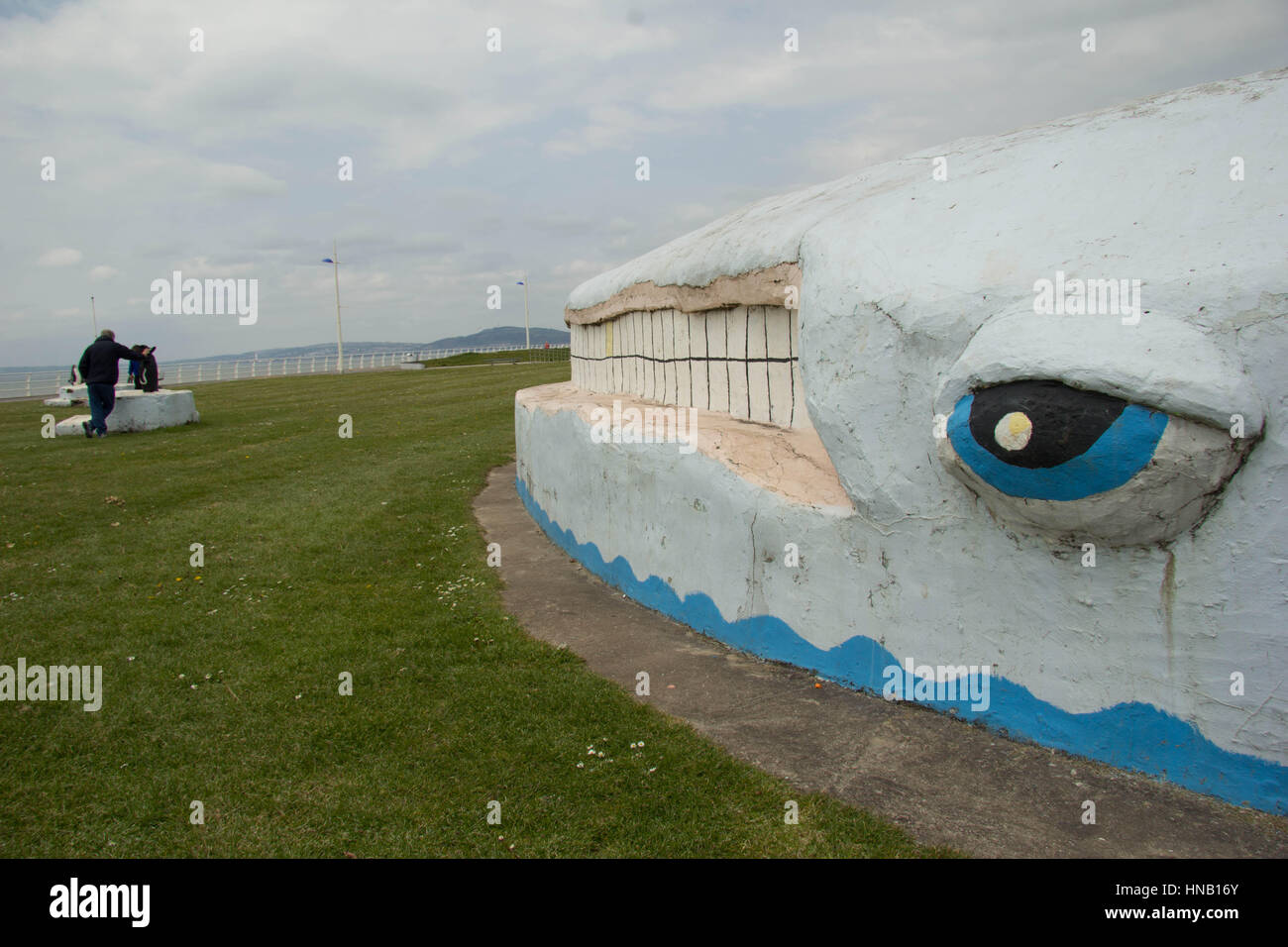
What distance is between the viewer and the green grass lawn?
3.19 metres

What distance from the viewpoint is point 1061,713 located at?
11.3ft

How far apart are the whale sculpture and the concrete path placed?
12 centimetres

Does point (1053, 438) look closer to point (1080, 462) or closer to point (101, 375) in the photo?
point (1080, 462)

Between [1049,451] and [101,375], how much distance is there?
15.5m

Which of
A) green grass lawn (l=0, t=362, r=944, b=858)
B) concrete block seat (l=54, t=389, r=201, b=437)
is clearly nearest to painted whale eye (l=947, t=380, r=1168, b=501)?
green grass lawn (l=0, t=362, r=944, b=858)

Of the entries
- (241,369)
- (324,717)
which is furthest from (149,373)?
(241,369)

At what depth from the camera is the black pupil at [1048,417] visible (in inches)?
118

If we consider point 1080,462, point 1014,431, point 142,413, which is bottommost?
point 1080,462

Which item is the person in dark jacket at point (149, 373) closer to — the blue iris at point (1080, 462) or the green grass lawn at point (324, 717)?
the green grass lawn at point (324, 717)

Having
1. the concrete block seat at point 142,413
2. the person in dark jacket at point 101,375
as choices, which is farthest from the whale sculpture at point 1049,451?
the concrete block seat at point 142,413

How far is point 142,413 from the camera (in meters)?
15.3

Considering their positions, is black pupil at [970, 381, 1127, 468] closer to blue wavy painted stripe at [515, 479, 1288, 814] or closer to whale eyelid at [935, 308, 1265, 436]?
whale eyelid at [935, 308, 1265, 436]

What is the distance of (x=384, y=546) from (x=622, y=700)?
3.95 metres
